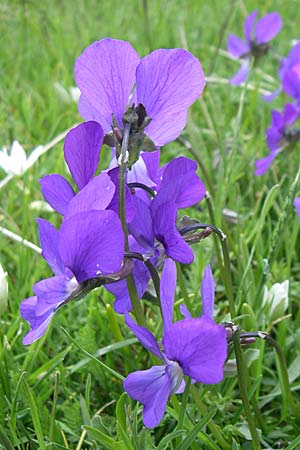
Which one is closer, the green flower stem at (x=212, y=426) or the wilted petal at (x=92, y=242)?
the wilted petal at (x=92, y=242)

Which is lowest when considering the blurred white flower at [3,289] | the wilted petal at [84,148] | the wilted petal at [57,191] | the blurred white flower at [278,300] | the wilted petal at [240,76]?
the wilted petal at [240,76]

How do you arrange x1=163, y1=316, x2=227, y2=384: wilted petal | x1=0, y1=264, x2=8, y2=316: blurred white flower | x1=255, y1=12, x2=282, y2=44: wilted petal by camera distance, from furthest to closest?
x1=255, y1=12, x2=282, y2=44: wilted petal < x1=0, y1=264, x2=8, y2=316: blurred white flower < x1=163, y1=316, x2=227, y2=384: wilted petal

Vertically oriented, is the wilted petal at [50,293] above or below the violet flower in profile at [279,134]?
above

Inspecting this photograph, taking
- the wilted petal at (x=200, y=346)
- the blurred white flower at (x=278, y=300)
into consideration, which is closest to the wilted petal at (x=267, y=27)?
the blurred white flower at (x=278, y=300)

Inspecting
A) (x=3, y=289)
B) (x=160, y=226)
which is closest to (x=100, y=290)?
(x=3, y=289)

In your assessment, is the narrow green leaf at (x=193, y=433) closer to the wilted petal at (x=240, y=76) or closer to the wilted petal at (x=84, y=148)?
the wilted petal at (x=84, y=148)

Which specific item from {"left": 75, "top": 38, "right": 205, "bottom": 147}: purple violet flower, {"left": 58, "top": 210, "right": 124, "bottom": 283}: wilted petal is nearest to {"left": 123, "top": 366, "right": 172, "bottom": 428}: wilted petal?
{"left": 58, "top": 210, "right": 124, "bottom": 283}: wilted petal

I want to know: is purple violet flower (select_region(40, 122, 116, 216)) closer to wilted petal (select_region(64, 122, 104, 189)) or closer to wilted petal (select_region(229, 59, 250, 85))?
wilted petal (select_region(64, 122, 104, 189))
